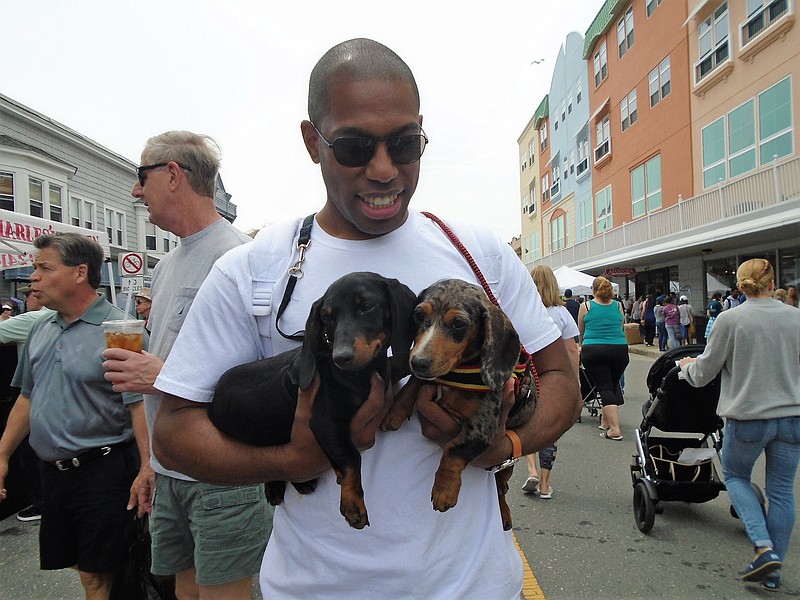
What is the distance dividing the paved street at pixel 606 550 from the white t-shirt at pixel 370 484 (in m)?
2.69

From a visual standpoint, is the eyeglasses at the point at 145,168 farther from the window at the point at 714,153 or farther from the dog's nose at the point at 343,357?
the window at the point at 714,153

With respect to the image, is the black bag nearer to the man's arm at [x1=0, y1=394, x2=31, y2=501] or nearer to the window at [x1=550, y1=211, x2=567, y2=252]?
the man's arm at [x1=0, y1=394, x2=31, y2=501]

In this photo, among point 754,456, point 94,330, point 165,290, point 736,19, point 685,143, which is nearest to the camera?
point 165,290

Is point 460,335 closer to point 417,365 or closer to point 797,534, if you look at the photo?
point 417,365

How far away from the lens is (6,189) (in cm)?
2144

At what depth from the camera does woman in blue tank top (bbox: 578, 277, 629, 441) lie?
7.54m

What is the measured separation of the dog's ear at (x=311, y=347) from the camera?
4.32 ft

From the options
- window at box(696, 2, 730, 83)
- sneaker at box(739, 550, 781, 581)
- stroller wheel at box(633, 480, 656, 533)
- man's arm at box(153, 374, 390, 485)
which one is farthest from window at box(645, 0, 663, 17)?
man's arm at box(153, 374, 390, 485)

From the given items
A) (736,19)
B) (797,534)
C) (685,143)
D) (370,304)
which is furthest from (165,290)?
(685,143)

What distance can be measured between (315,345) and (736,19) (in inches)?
808

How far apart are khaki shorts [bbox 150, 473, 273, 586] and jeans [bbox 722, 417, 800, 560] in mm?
3322

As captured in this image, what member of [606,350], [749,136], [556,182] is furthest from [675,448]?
[556,182]

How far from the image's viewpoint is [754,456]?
4.10 metres

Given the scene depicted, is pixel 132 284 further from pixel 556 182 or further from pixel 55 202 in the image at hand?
pixel 556 182
